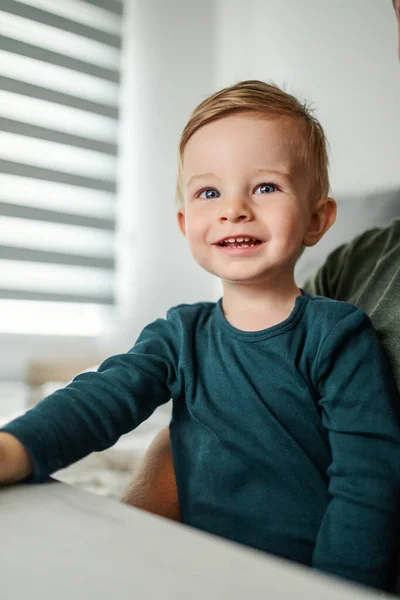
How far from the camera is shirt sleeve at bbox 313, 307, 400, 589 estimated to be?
0.66 m

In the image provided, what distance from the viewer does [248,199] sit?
830 mm

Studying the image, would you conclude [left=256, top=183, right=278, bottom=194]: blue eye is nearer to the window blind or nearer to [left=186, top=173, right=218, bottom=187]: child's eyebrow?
[left=186, top=173, right=218, bottom=187]: child's eyebrow

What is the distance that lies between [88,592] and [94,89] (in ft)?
9.09

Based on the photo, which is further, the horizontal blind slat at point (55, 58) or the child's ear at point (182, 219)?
the horizontal blind slat at point (55, 58)

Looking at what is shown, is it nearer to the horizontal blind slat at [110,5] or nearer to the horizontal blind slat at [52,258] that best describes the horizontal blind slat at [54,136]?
the horizontal blind slat at [52,258]

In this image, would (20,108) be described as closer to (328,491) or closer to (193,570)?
(328,491)

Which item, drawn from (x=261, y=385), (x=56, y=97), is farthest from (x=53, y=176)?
(x=261, y=385)

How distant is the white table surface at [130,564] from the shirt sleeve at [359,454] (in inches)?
11.8

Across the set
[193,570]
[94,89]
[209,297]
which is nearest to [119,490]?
[193,570]

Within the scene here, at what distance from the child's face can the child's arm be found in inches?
14.5

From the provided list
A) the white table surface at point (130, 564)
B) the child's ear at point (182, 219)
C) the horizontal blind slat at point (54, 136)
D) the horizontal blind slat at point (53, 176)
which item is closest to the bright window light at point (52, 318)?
the horizontal blind slat at point (53, 176)

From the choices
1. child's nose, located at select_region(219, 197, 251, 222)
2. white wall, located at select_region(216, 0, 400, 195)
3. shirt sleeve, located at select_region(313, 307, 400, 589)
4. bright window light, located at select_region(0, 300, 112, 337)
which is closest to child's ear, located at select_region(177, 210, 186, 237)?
child's nose, located at select_region(219, 197, 251, 222)

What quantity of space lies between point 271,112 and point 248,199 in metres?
0.14

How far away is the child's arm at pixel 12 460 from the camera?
571 millimetres
